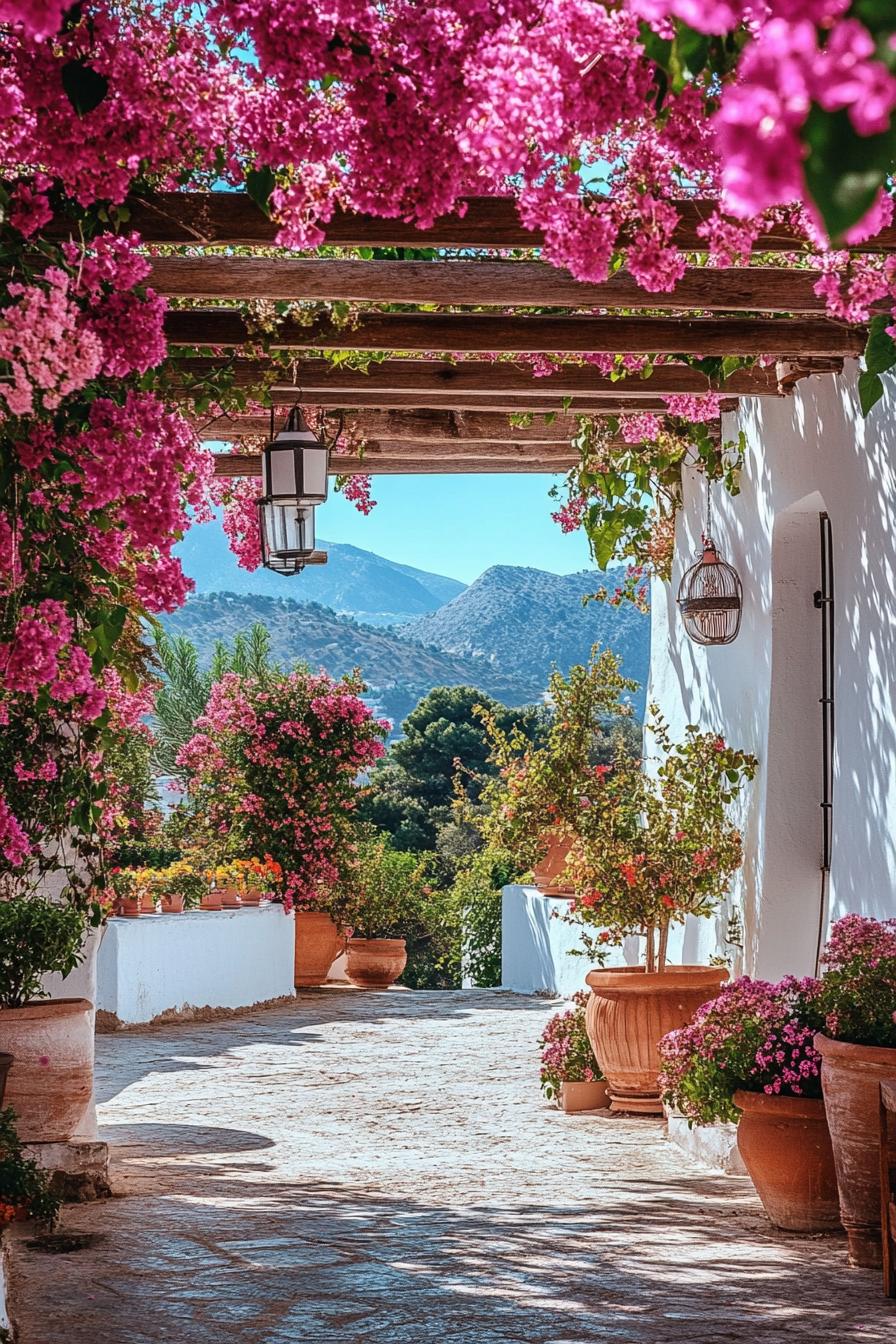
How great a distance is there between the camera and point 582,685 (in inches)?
301

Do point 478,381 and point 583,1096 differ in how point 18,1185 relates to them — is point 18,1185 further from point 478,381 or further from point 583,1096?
point 478,381

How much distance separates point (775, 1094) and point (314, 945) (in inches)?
304

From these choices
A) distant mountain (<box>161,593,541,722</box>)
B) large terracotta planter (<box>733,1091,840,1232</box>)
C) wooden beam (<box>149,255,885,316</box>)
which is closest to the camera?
wooden beam (<box>149,255,885,316</box>)

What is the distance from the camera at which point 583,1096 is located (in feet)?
23.7

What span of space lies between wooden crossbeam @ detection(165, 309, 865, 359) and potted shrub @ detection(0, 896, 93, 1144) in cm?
207

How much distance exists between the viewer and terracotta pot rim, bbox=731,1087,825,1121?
4781 millimetres

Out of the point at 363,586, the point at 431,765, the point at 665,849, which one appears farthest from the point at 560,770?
the point at 363,586

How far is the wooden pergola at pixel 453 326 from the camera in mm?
3791

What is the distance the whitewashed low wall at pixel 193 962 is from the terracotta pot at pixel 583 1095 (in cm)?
378

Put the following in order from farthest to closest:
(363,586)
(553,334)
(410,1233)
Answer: (363,586) → (553,334) → (410,1233)

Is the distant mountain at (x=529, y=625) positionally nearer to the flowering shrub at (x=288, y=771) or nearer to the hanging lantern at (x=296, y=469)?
the flowering shrub at (x=288, y=771)

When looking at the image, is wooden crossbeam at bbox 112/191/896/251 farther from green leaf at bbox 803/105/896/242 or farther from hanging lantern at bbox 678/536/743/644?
hanging lantern at bbox 678/536/743/644

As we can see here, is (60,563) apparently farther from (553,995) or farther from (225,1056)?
(553,995)

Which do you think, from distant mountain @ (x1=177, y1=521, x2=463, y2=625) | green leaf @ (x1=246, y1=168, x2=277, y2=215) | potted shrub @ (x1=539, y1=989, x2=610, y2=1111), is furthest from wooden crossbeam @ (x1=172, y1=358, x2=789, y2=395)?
distant mountain @ (x1=177, y1=521, x2=463, y2=625)
